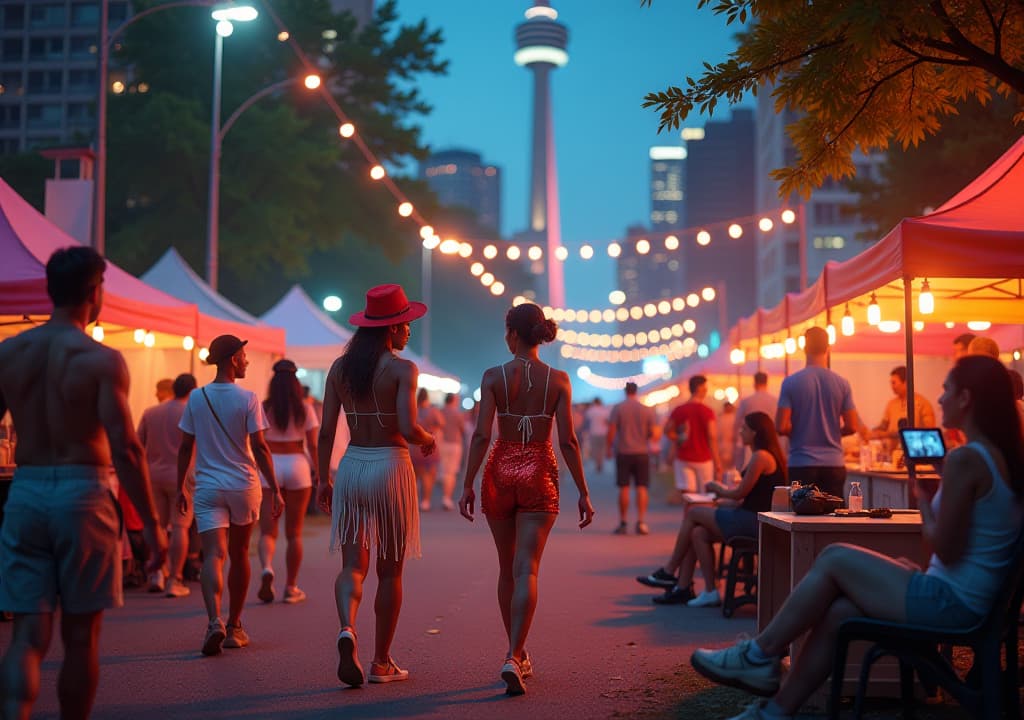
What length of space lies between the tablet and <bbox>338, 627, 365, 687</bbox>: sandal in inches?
120

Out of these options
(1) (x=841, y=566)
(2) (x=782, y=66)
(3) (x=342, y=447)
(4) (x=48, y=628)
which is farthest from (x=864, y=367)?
(4) (x=48, y=628)

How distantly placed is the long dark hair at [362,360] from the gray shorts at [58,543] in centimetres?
242

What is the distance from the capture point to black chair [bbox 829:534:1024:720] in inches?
193

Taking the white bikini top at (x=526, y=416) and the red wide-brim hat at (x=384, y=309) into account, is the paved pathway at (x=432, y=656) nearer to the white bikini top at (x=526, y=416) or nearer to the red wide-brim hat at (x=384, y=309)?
the white bikini top at (x=526, y=416)

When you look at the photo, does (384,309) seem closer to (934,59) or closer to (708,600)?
(934,59)

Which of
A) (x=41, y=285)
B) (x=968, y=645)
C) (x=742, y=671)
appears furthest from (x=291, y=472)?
(x=968, y=645)

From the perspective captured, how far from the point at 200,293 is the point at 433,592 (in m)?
10.6

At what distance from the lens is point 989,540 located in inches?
195

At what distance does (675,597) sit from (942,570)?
5716 mm

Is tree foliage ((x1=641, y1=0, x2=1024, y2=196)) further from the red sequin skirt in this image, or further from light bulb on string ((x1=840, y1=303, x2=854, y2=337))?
light bulb on string ((x1=840, y1=303, x2=854, y2=337))

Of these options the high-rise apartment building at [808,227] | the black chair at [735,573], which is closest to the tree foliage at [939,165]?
the black chair at [735,573]

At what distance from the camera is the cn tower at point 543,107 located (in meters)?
99.1

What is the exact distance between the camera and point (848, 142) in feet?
28.8

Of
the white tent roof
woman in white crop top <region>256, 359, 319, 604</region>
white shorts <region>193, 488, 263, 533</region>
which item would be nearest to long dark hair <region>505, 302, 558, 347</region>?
white shorts <region>193, 488, 263, 533</region>
